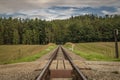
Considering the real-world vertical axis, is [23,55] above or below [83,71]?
below

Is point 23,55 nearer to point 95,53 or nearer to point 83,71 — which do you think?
point 95,53

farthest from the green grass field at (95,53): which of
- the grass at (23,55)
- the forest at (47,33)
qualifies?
the forest at (47,33)

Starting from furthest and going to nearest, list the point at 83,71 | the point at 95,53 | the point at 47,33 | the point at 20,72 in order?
the point at 47,33, the point at 95,53, the point at 20,72, the point at 83,71

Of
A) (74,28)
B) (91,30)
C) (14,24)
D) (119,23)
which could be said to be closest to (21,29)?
(14,24)

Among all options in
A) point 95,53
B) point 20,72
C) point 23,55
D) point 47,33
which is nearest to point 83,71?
point 20,72

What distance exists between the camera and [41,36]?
593ft

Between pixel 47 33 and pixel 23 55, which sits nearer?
pixel 23 55

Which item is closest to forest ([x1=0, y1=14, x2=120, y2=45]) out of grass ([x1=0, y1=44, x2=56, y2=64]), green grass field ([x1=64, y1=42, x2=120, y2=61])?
green grass field ([x1=64, y1=42, x2=120, y2=61])

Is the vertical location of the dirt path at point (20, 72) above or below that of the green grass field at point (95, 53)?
above

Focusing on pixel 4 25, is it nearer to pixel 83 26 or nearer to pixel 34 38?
pixel 34 38

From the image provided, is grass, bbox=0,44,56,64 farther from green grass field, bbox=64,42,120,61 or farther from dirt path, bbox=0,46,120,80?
dirt path, bbox=0,46,120,80

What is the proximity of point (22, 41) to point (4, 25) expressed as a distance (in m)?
15.4

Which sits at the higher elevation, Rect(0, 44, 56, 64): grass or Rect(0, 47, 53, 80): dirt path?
Rect(0, 47, 53, 80): dirt path

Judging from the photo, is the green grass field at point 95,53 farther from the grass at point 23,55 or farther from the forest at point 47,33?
the forest at point 47,33
